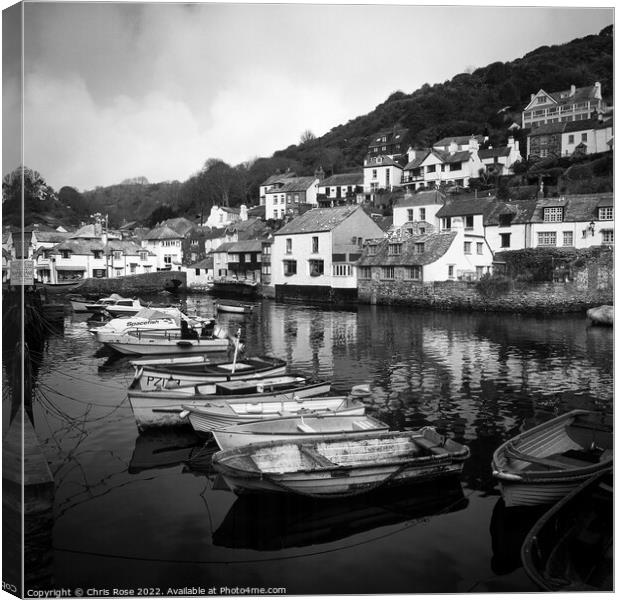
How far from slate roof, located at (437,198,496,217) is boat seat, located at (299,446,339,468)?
2661 cm

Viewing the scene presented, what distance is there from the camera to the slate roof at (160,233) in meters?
19.4

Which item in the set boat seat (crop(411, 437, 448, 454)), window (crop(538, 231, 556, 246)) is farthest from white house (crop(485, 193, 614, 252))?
boat seat (crop(411, 437, 448, 454))

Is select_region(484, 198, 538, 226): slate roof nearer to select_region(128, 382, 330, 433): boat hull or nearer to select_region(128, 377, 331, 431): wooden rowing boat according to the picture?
select_region(128, 377, 331, 431): wooden rowing boat

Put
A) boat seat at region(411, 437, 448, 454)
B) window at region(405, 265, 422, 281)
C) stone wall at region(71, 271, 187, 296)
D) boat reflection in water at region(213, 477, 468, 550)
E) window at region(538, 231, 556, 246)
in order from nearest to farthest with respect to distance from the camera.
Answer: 1. boat reflection in water at region(213, 477, 468, 550)
2. boat seat at region(411, 437, 448, 454)
3. stone wall at region(71, 271, 187, 296)
4. window at region(538, 231, 556, 246)
5. window at region(405, 265, 422, 281)

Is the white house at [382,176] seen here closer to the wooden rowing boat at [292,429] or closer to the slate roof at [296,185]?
the slate roof at [296,185]

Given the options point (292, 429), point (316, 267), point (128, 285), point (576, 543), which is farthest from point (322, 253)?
point (576, 543)

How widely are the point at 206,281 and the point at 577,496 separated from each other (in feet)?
105

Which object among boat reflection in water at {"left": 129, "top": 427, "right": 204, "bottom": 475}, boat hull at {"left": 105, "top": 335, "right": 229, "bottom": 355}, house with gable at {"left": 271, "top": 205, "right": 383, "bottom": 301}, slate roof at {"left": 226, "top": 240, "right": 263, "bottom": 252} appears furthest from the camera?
slate roof at {"left": 226, "top": 240, "right": 263, "bottom": 252}

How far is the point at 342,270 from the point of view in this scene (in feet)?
118

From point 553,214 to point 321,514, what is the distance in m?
24.2

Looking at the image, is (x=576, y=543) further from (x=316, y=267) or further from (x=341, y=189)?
(x=341, y=189)

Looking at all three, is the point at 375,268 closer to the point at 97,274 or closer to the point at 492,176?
the point at 492,176

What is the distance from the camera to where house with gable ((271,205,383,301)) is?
35781mm

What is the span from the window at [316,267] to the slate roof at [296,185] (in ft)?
32.1
